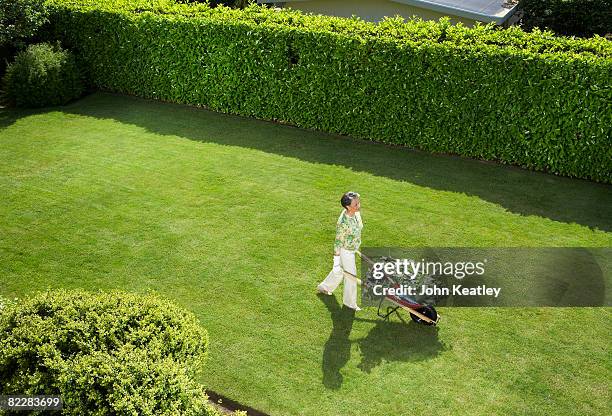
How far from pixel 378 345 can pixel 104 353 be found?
14.1 ft

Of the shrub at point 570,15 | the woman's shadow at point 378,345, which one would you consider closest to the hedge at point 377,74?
the woman's shadow at point 378,345

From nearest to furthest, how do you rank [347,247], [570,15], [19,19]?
1. [347,247]
2. [19,19]
3. [570,15]

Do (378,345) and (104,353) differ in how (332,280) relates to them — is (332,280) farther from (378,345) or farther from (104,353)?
(104,353)

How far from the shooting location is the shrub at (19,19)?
1975 centimetres

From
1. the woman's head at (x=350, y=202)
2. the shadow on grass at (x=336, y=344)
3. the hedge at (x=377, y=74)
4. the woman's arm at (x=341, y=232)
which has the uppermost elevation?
the hedge at (x=377, y=74)

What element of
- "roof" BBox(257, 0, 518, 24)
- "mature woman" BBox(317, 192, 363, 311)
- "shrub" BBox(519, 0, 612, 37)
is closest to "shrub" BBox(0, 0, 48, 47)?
"roof" BBox(257, 0, 518, 24)

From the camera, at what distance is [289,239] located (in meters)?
12.7

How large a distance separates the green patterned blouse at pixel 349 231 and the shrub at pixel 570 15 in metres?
15.5

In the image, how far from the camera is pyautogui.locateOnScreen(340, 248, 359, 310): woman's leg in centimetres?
1035

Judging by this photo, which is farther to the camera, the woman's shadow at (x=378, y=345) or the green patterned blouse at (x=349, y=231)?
the green patterned blouse at (x=349, y=231)

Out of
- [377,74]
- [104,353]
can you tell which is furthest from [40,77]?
[104,353]

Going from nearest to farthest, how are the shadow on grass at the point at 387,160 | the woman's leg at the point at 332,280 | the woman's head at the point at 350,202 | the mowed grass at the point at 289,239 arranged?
the mowed grass at the point at 289,239 → the woman's head at the point at 350,202 → the woman's leg at the point at 332,280 → the shadow on grass at the point at 387,160

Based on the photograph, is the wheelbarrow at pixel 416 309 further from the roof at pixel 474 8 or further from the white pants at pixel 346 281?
the roof at pixel 474 8

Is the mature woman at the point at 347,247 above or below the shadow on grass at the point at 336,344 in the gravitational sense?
above
